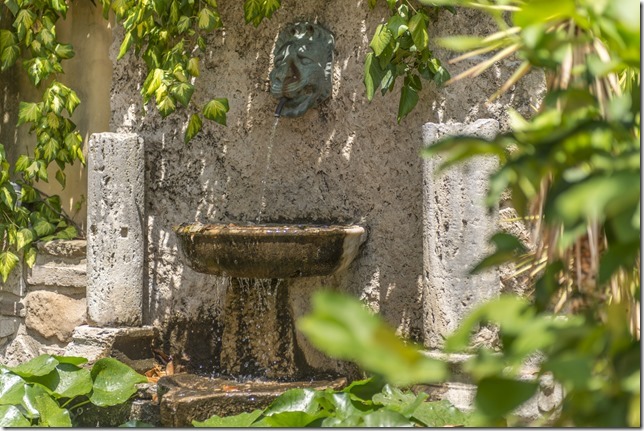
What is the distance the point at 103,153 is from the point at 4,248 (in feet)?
2.50

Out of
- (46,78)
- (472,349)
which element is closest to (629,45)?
(472,349)

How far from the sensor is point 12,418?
100 inches

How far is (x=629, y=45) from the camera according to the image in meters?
0.88

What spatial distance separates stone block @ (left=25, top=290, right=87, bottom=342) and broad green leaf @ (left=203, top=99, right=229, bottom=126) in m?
1.12

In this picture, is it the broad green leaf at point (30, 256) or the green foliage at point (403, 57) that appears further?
the broad green leaf at point (30, 256)

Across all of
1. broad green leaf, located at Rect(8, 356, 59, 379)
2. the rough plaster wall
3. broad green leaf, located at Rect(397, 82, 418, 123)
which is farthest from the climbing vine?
broad green leaf, located at Rect(8, 356, 59, 379)

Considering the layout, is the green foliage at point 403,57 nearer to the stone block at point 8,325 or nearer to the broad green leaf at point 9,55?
the broad green leaf at point 9,55

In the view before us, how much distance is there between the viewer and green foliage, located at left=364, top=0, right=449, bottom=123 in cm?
353

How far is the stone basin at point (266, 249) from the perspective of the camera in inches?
139

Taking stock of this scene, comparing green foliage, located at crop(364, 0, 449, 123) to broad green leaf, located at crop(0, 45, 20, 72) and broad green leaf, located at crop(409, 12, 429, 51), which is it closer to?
broad green leaf, located at crop(409, 12, 429, 51)

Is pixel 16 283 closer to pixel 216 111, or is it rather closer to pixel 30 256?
pixel 30 256

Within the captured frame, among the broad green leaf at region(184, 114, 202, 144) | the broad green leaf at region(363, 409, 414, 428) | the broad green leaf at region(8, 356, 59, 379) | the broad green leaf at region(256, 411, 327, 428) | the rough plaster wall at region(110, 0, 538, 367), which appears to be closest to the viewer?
the broad green leaf at region(363, 409, 414, 428)

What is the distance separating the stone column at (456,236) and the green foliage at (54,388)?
1.09 m

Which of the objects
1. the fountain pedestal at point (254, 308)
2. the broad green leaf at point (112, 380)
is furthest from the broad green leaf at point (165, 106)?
the broad green leaf at point (112, 380)
